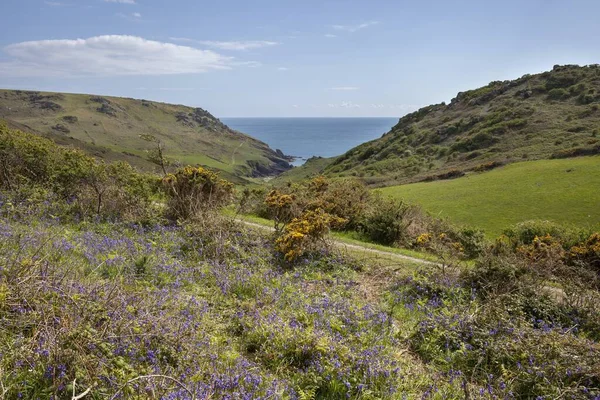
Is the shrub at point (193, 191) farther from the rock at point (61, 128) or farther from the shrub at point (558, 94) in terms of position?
the rock at point (61, 128)

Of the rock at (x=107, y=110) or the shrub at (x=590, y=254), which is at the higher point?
the rock at (x=107, y=110)

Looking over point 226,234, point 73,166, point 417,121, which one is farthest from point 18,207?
point 417,121

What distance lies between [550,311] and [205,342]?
5866 millimetres

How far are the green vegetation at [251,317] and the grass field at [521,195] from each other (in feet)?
51.9

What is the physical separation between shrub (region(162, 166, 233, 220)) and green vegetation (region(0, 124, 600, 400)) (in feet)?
2.41

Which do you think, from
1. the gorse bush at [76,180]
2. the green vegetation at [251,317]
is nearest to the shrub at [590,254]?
the green vegetation at [251,317]

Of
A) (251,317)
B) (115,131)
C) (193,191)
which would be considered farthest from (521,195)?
(115,131)

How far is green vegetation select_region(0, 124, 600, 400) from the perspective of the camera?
392cm

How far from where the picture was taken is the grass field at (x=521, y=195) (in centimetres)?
2356

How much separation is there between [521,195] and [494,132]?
104 ft

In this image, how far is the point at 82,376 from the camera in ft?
11.5

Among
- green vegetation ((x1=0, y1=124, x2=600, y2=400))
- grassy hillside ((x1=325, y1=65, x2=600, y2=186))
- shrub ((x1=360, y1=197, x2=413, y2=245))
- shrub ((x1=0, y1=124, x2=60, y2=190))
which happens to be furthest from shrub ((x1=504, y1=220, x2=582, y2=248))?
grassy hillside ((x1=325, y1=65, x2=600, y2=186))

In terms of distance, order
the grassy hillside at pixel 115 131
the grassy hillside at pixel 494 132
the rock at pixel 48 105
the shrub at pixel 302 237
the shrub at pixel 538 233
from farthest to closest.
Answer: the rock at pixel 48 105 → the grassy hillside at pixel 115 131 → the grassy hillside at pixel 494 132 → the shrub at pixel 538 233 → the shrub at pixel 302 237

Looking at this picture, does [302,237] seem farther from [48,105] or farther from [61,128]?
[48,105]
